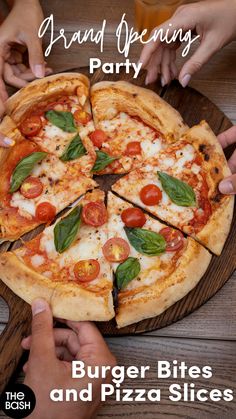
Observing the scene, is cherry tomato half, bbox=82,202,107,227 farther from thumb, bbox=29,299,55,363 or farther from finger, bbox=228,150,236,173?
finger, bbox=228,150,236,173

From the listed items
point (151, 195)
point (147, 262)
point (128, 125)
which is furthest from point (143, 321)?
point (128, 125)

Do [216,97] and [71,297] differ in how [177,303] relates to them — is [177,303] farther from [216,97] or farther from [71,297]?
[216,97]

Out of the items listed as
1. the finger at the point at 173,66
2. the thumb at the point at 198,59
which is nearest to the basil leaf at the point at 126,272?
the thumb at the point at 198,59

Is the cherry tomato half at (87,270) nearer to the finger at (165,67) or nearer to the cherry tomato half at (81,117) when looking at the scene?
the cherry tomato half at (81,117)

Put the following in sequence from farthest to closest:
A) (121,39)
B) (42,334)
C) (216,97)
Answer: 1. (121,39)
2. (216,97)
3. (42,334)

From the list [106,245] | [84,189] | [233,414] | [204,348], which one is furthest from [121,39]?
[233,414]
